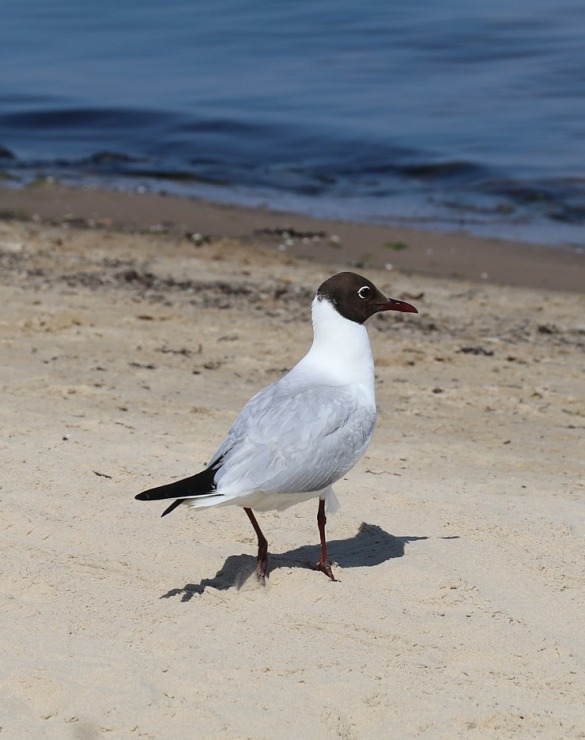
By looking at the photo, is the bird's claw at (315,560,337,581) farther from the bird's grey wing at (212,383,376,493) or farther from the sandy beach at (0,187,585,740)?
the bird's grey wing at (212,383,376,493)

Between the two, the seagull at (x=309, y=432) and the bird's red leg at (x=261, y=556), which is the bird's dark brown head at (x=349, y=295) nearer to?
the seagull at (x=309, y=432)

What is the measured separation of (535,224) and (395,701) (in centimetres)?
1099

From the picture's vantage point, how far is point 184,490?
13.4 feet

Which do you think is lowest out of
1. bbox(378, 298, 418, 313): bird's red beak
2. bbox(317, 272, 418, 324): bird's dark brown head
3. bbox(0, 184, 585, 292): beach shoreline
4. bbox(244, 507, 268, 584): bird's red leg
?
bbox(0, 184, 585, 292): beach shoreline

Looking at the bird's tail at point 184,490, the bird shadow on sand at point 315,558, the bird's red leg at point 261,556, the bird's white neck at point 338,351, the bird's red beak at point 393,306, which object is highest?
the bird's red beak at point 393,306

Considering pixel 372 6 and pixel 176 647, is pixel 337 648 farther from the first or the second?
pixel 372 6

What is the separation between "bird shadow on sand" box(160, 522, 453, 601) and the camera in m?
4.42

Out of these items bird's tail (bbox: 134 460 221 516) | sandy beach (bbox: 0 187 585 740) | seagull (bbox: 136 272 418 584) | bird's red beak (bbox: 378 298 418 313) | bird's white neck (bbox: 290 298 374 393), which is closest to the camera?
sandy beach (bbox: 0 187 585 740)

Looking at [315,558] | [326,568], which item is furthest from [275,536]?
[326,568]

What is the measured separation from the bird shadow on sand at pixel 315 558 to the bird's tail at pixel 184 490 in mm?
418

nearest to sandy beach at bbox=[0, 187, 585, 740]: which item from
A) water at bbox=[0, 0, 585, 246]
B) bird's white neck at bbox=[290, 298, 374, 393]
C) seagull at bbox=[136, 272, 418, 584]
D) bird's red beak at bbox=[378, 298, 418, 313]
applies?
seagull at bbox=[136, 272, 418, 584]

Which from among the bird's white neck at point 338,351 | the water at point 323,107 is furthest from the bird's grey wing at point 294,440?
the water at point 323,107

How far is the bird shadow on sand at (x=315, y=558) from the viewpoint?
4.42 meters

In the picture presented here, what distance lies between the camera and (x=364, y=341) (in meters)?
4.89
